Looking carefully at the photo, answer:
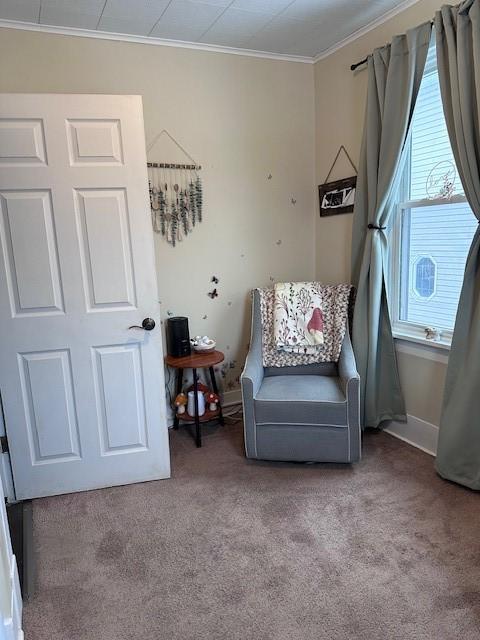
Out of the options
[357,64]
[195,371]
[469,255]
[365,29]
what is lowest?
[195,371]

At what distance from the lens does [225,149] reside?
10.1 feet

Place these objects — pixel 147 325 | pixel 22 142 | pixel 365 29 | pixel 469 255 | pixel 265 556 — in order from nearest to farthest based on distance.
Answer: pixel 265 556
pixel 22 142
pixel 469 255
pixel 147 325
pixel 365 29

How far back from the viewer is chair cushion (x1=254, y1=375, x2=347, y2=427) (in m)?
2.39

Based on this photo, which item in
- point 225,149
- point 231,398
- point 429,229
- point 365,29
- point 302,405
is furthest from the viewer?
point 231,398

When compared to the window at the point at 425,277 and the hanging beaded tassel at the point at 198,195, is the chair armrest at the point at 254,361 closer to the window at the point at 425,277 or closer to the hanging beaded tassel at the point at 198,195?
the hanging beaded tassel at the point at 198,195

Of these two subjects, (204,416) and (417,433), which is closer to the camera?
(417,433)

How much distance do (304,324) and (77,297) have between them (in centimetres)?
141

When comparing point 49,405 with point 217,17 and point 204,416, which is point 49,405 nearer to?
point 204,416

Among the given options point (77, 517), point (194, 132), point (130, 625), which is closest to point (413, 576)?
point (130, 625)

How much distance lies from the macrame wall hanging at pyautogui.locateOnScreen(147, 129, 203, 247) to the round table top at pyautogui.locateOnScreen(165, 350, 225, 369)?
768 mm

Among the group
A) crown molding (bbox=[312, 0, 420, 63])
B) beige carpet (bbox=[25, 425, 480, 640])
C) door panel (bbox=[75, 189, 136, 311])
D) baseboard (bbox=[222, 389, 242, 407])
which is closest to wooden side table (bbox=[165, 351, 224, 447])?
baseboard (bbox=[222, 389, 242, 407])

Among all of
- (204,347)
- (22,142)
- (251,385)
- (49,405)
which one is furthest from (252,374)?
(22,142)

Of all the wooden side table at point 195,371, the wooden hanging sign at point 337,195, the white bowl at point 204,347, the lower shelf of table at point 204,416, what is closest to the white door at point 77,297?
the wooden side table at point 195,371

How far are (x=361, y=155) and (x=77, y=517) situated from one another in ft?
8.48
